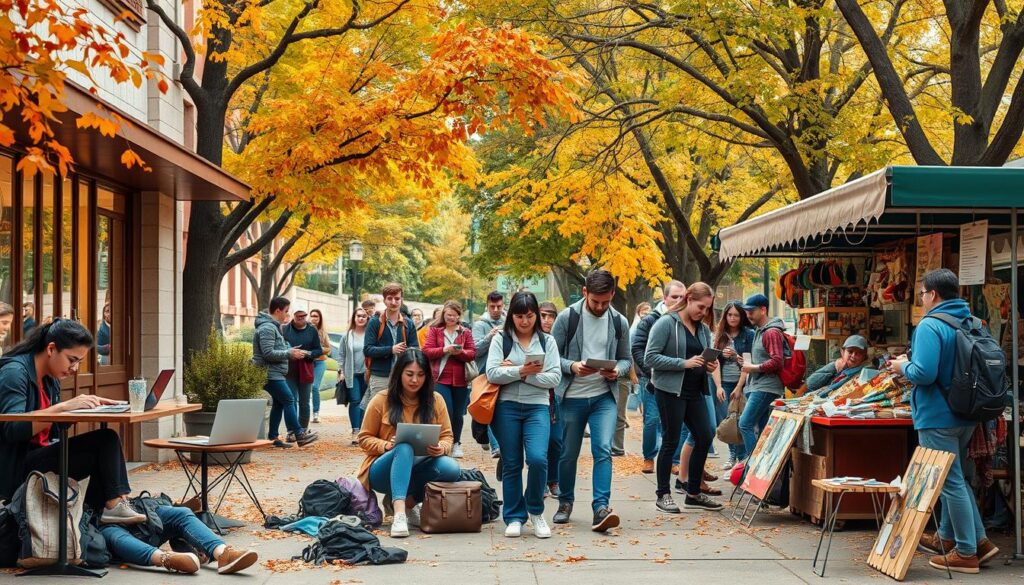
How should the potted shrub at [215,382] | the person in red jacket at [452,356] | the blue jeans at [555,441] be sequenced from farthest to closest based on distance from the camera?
the person in red jacket at [452,356] → the potted shrub at [215,382] → the blue jeans at [555,441]

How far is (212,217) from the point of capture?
16516 millimetres

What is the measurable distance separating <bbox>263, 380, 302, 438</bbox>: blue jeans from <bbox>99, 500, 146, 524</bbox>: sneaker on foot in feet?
25.8

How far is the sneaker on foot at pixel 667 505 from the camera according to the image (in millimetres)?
10607

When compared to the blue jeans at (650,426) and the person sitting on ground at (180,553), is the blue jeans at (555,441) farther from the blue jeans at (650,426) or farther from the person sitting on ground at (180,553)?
the person sitting on ground at (180,553)

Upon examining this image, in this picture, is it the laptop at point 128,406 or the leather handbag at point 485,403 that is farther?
the leather handbag at point 485,403

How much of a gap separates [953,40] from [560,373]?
7458 mm

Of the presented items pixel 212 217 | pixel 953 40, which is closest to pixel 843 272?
pixel 953 40

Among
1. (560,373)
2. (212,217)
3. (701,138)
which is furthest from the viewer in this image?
(701,138)

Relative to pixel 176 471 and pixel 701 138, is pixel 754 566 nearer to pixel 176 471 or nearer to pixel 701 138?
pixel 176 471

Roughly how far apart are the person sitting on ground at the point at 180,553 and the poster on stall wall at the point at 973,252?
554 centimetres

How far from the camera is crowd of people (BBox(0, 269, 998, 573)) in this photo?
7.73 metres

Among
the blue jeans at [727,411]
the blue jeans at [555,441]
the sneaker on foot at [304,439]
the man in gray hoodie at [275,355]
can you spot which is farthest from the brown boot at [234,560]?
the sneaker on foot at [304,439]

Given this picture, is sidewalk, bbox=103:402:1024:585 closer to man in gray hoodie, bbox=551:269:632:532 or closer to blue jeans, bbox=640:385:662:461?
man in gray hoodie, bbox=551:269:632:532

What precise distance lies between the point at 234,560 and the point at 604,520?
3070 mm
